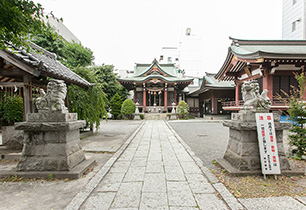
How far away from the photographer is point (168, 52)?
47.5 metres

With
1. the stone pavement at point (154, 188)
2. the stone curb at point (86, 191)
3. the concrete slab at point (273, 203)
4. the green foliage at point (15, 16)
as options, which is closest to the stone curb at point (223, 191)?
the stone pavement at point (154, 188)

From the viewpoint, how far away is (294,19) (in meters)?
24.5

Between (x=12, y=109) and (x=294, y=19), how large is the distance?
36.4 metres

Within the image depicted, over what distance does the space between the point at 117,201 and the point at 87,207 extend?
1.42ft

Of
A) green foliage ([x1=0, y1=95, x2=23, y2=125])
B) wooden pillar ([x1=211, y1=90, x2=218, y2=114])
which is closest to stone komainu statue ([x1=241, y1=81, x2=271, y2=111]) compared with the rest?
green foliage ([x1=0, y1=95, x2=23, y2=125])

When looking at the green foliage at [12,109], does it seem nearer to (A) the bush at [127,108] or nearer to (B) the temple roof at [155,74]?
(A) the bush at [127,108]

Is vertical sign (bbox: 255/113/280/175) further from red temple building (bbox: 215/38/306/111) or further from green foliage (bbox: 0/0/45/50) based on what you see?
red temple building (bbox: 215/38/306/111)

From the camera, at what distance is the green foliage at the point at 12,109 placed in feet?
16.4

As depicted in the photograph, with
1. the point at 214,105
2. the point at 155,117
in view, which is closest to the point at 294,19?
the point at 214,105

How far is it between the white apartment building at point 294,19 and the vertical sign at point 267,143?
30493 millimetres

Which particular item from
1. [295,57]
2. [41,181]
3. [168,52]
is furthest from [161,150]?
[168,52]

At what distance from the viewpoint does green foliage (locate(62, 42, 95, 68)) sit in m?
18.5

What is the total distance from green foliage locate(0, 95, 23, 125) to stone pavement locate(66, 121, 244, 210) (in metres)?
3.74

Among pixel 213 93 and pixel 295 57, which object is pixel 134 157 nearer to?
pixel 295 57
